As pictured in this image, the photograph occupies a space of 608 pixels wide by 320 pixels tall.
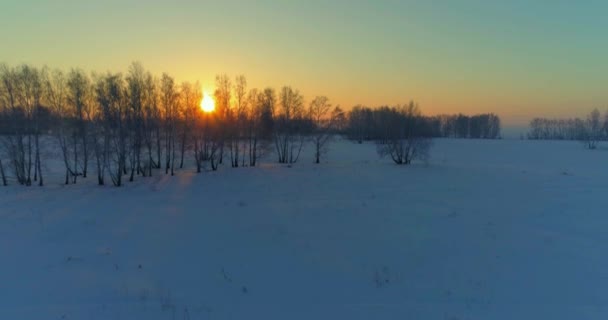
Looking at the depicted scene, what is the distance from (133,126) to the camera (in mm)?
31484

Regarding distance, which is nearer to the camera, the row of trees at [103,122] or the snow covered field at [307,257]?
the snow covered field at [307,257]

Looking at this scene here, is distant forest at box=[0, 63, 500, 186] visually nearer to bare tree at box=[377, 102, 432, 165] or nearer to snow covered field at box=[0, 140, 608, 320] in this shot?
bare tree at box=[377, 102, 432, 165]

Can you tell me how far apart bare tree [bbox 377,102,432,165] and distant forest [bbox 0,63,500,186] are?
0.13 m

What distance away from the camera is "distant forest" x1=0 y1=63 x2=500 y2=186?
2756 centimetres

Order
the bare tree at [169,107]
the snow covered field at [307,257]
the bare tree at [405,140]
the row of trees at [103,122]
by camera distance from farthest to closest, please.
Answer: the bare tree at [405,140] → the bare tree at [169,107] → the row of trees at [103,122] → the snow covered field at [307,257]

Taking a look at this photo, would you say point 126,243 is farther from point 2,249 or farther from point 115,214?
point 115,214

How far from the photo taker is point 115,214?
17000mm

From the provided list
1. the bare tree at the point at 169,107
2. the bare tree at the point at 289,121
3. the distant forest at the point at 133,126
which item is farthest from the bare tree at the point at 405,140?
the bare tree at the point at 169,107

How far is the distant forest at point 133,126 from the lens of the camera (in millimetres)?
27562

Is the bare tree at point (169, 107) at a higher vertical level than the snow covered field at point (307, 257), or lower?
higher

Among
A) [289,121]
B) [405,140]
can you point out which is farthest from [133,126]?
[405,140]

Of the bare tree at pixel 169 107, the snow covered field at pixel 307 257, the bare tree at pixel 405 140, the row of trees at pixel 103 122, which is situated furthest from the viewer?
the bare tree at pixel 405 140

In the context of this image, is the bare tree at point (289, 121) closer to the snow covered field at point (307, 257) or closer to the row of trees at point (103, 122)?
the row of trees at point (103, 122)

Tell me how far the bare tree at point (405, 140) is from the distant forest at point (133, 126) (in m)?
0.13
